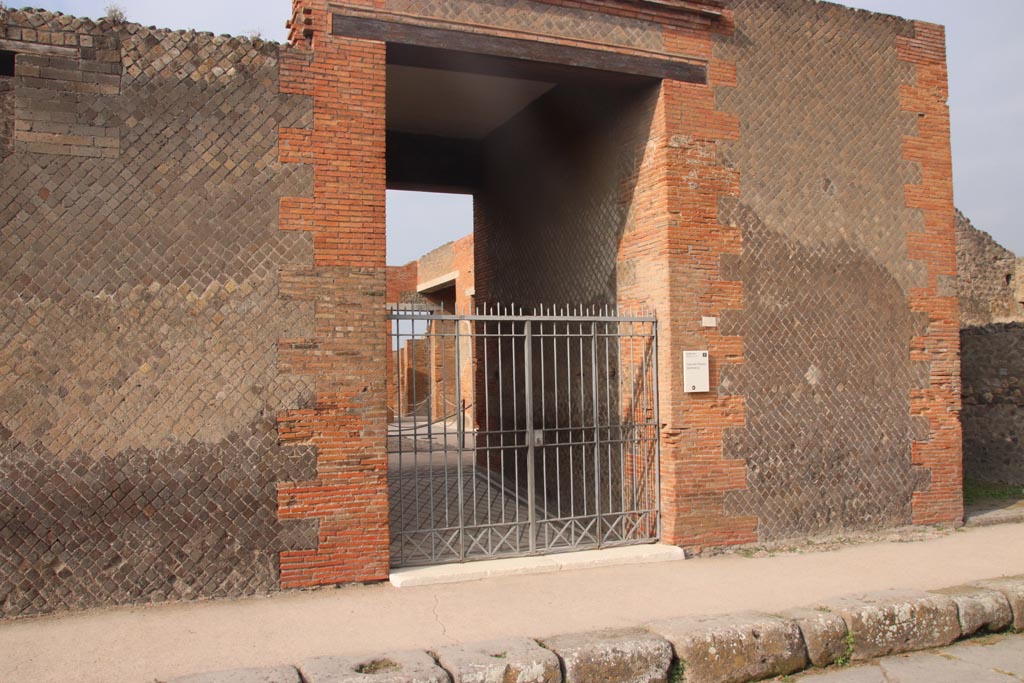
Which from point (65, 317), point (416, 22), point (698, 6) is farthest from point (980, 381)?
point (65, 317)

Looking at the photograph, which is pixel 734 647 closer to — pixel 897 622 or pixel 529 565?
pixel 897 622

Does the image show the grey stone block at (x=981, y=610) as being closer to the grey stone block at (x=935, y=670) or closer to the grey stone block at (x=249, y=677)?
the grey stone block at (x=935, y=670)

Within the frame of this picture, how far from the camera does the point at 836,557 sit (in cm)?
763

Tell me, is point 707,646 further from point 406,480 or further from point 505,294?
point 505,294

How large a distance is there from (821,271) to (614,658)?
16.3 feet

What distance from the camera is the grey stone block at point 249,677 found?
172 inches

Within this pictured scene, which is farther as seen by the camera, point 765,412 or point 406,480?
point 406,480

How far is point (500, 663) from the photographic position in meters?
4.62

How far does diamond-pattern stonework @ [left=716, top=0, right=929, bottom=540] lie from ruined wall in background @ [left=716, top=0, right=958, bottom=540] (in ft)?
0.05

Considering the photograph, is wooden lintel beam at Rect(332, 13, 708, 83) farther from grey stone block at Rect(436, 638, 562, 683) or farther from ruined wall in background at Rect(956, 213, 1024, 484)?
ruined wall in background at Rect(956, 213, 1024, 484)

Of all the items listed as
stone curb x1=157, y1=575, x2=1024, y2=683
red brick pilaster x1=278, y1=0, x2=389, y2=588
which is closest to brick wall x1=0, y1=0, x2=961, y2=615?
red brick pilaster x1=278, y1=0, x2=389, y2=588

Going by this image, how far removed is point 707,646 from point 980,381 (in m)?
8.37

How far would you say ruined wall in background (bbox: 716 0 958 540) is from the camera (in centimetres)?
800

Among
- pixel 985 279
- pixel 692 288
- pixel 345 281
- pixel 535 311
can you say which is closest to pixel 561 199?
pixel 535 311
